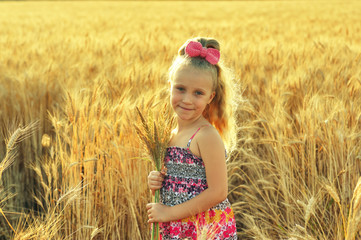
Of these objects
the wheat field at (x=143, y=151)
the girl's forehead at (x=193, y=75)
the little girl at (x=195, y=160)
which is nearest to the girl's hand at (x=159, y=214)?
the little girl at (x=195, y=160)

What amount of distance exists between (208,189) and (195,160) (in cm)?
11

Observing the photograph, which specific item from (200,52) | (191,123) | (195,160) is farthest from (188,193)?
(200,52)

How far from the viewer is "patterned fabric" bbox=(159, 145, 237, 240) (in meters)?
1.50

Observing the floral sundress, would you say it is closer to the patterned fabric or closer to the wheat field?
the patterned fabric

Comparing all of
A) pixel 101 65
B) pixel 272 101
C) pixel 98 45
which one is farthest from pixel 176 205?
pixel 98 45

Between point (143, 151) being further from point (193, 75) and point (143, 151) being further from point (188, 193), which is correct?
point (193, 75)

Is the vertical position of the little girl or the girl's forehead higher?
the girl's forehead

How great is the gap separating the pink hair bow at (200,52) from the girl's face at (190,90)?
5cm

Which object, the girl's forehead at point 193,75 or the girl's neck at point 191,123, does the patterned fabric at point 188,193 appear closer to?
the girl's neck at point 191,123

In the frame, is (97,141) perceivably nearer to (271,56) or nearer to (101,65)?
(101,65)

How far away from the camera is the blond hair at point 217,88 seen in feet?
4.87

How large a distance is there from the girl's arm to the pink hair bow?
256 mm

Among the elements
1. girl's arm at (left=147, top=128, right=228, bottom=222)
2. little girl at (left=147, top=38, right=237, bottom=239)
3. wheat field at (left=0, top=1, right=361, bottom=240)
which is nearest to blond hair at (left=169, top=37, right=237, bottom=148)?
little girl at (left=147, top=38, right=237, bottom=239)

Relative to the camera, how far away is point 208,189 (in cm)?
146
